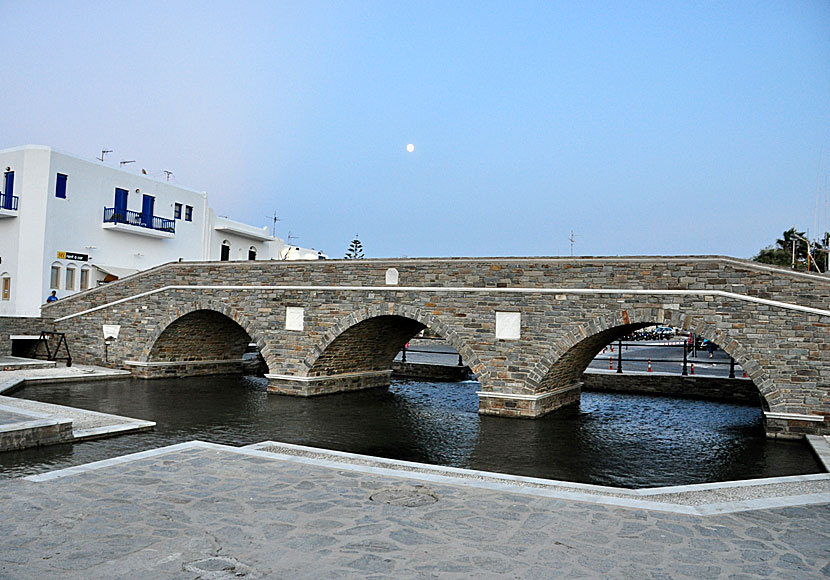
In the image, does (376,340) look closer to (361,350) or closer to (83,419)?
(361,350)

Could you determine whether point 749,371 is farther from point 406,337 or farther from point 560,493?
point 406,337

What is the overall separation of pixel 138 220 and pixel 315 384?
51.8 feet

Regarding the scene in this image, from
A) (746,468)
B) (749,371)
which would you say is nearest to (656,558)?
(746,468)

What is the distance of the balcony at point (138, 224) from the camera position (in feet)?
87.9

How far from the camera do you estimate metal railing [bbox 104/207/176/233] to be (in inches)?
1057

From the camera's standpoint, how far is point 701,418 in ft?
48.2

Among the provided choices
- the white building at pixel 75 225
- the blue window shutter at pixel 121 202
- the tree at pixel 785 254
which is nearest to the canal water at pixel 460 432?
the white building at pixel 75 225

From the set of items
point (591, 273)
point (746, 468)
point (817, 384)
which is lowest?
point (746, 468)

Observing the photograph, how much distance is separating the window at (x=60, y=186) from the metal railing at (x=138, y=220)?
2037 mm

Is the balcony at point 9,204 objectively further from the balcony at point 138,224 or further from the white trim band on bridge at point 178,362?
the white trim band on bridge at point 178,362

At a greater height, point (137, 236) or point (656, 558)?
point (137, 236)

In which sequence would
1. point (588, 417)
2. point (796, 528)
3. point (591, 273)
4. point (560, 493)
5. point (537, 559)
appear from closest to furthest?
point (537, 559)
point (796, 528)
point (560, 493)
point (591, 273)
point (588, 417)

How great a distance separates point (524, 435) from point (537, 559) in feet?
23.3

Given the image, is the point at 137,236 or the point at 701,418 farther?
the point at 137,236
